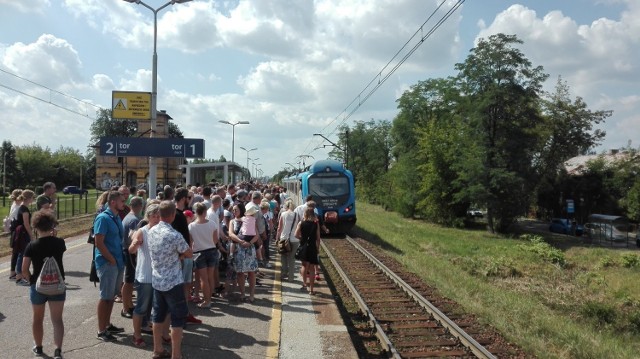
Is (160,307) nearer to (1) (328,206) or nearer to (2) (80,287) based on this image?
(2) (80,287)

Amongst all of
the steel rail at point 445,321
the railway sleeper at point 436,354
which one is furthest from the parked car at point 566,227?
the railway sleeper at point 436,354

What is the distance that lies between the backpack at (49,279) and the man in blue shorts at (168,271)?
0.98 m

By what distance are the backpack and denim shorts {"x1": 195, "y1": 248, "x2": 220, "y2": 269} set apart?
2565mm

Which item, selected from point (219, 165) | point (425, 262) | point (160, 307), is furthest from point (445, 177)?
point (160, 307)

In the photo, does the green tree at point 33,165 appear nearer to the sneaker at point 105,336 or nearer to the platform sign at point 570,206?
the platform sign at point 570,206

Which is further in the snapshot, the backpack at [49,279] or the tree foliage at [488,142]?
the tree foliage at [488,142]

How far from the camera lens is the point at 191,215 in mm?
8344

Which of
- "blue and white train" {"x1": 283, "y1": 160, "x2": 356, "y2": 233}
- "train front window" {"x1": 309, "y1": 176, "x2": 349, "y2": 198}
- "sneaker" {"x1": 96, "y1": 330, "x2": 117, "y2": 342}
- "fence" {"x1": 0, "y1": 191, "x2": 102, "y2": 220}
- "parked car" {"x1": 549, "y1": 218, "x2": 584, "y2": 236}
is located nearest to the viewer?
"sneaker" {"x1": 96, "y1": 330, "x2": 117, "y2": 342}

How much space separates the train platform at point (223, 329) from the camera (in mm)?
6145

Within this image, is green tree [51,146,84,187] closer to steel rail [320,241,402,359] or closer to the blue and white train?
the blue and white train

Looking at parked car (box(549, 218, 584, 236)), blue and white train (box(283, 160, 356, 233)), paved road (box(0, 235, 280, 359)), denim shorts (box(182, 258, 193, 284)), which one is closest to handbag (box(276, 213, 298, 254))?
paved road (box(0, 235, 280, 359))

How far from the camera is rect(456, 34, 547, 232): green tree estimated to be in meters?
38.0

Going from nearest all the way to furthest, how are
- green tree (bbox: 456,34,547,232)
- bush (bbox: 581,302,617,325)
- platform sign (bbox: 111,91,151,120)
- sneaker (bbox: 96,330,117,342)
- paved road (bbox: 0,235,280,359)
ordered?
paved road (bbox: 0,235,280,359)
sneaker (bbox: 96,330,117,342)
bush (bbox: 581,302,617,325)
platform sign (bbox: 111,91,151,120)
green tree (bbox: 456,34,547,232)

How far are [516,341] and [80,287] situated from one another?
23.9 ft
